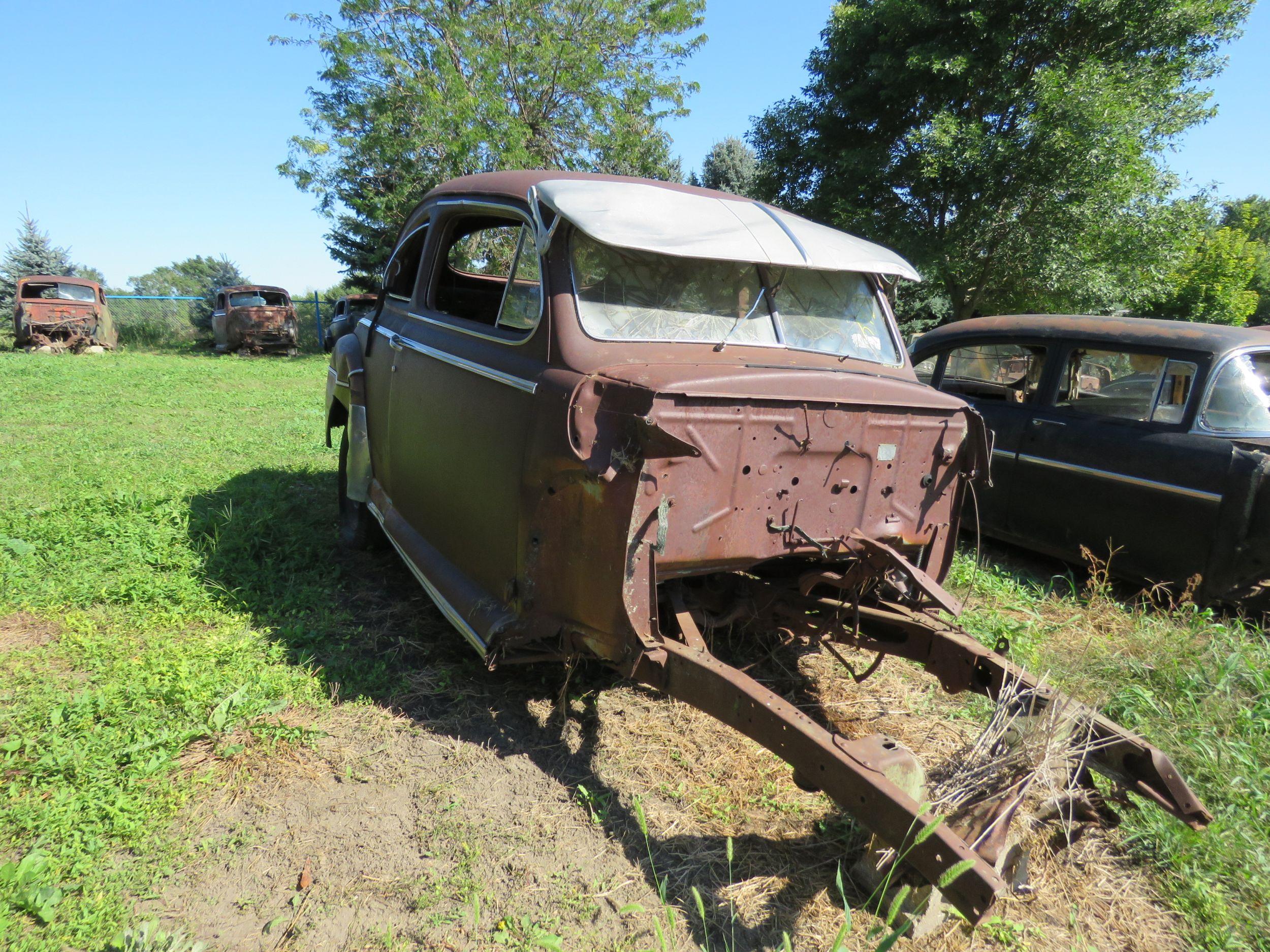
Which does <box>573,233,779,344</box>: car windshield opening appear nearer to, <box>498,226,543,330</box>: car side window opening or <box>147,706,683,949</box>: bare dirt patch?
<box>498,226,543,330</box>: car side window opening

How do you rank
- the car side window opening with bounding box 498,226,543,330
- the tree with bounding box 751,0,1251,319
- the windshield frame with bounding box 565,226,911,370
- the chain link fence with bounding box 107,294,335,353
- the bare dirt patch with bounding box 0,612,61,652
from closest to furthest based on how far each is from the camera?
the windshield frame with bounding box 565,226,911,370 → the car side window opening with bounding box 498,226,543,330 → the bare dirt patch with bounding box 0,612,61,652 → the tree with bounding box 751,0,1251,319 → the chain link fence with bounding box 107,294,335,353

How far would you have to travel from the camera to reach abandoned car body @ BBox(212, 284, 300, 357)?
19.0m

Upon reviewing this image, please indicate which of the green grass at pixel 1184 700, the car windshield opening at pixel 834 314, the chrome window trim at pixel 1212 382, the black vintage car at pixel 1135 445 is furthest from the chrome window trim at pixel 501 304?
the chrome window trim at pixel 1212 382

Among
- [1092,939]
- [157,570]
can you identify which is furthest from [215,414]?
[1092,939]

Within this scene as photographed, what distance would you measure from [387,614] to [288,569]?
869 mm

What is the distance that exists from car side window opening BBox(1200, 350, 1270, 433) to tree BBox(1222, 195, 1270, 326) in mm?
24812

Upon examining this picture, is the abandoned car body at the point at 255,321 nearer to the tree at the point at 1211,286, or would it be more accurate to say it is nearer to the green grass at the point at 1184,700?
the green grass at the point at 1184,700

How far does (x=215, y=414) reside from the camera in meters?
9.81

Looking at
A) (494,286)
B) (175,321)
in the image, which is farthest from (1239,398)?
(175,321)

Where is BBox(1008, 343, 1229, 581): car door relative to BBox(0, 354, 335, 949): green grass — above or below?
above

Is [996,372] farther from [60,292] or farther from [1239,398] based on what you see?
[60,292]

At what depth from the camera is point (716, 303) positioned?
3416 mm

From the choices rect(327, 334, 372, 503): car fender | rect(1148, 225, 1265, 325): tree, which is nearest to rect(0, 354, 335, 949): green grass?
rect(327, 334, 372, 503): car fender

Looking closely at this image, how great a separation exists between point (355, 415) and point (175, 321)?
22.6m
